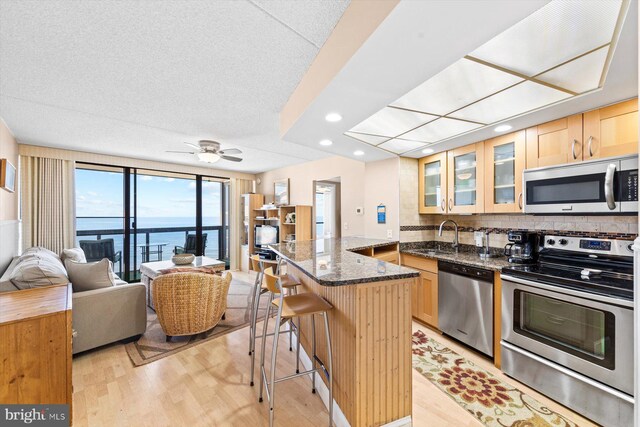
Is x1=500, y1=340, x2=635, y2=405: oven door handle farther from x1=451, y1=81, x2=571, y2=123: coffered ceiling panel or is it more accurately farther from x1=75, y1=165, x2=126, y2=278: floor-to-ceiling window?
x1=75, y1=165, x2=126, y2=278: floor-to-ceiling window

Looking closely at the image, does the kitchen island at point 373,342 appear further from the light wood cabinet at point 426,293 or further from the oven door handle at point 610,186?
the oven door handle at point 610,186

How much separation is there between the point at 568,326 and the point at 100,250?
6605 millimetres

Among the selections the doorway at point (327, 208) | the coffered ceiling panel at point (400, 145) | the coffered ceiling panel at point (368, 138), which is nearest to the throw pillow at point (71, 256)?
the doorway at point (327, 208)

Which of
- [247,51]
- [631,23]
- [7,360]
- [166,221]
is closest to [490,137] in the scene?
[631,23]

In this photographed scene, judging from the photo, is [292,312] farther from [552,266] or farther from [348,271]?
[552,266]

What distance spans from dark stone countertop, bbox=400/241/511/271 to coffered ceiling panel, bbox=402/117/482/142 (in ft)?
4.24

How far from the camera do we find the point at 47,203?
412 cm

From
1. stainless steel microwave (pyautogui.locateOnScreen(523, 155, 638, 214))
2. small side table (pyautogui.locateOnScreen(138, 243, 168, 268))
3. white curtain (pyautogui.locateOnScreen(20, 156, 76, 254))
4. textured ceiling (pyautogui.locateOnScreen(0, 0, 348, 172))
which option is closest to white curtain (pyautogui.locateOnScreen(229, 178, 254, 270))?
small side table (pyautogui.locateOnScreen(138, 243, 168, 268))

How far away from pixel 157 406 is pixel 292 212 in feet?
13.2

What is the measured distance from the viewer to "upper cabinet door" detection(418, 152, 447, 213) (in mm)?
3248

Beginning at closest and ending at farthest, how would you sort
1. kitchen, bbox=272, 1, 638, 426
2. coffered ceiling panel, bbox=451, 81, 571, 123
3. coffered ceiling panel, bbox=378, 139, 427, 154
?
kitchen, bbox=272, 1, 638, 426 < coffered ceiling panel, bbox=451, 81, 571, 123 < coffered ceiling panel, bbox=378, 139, 427, 154

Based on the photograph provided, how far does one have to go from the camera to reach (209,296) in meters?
2.85

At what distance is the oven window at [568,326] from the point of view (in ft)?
5.57

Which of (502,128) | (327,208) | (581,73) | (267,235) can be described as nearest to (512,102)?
(581,73)
